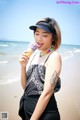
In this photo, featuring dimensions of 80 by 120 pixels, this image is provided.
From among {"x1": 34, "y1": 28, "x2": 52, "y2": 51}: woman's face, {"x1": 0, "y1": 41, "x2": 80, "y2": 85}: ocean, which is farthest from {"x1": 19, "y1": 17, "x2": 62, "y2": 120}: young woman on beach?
{"x1": 0, "y1": 41, "x2": 80, "y2": 85}: ocean

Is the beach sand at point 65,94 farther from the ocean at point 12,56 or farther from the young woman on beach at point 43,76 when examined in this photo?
the young woman on beach at point 43,76

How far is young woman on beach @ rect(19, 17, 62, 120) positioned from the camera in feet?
3.96

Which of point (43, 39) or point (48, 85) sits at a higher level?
point (43, 39)

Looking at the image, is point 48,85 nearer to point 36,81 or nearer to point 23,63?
point 36,81

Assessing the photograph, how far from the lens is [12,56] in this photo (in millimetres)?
1938

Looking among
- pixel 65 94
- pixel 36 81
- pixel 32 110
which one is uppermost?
pixel 36 81

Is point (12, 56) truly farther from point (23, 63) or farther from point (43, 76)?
point (43, 76)

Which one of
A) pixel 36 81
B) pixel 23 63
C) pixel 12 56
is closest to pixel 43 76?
pixel 36 81

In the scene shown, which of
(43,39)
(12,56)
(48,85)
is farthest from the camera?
(12,56)

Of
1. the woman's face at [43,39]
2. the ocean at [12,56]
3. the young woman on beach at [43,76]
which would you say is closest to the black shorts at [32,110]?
the young woman on beach at [43,76]

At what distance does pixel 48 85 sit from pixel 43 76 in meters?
0.08

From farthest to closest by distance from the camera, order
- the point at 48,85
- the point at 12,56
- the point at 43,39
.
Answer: the point at 12,56
the point at 43,39
the point at 48,85

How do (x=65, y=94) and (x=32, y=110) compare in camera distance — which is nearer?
(x=32, y=110)

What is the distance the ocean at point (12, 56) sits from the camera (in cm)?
192
